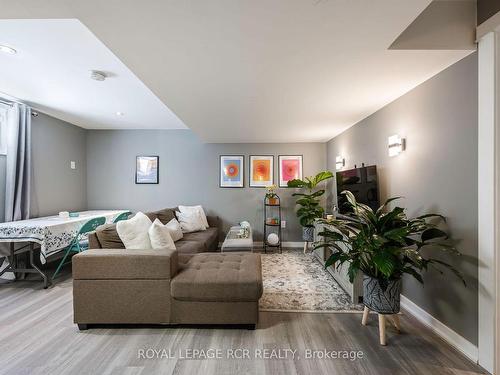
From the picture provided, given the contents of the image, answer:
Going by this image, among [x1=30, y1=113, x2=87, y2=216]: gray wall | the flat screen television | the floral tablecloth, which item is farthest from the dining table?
the flat screen television

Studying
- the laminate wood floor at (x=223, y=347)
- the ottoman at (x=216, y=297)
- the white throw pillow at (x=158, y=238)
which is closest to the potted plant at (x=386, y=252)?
the laminate wood floor at (x=223, y=347)

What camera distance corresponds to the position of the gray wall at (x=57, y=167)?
11.9ft

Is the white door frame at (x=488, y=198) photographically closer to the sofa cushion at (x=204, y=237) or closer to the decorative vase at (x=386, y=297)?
the decorative vase at (x=386, y=297)

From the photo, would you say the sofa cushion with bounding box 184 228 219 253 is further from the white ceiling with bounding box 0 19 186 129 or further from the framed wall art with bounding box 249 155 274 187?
the white ceiling with bounding box 0 19 186 129

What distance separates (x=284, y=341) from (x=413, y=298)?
4.52ft

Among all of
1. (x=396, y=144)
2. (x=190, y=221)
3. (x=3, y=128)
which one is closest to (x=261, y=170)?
(x=190, y=221)

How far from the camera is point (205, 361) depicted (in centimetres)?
158

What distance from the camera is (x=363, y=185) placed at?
2842 mm

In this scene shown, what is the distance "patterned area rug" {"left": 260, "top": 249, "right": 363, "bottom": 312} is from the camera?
2307 millimetres

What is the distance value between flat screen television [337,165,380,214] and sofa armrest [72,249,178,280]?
7.60 ft

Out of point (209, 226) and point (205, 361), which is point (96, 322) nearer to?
point (205, 361)

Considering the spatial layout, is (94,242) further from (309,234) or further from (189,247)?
(309,234)

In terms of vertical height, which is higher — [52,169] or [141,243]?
[52,169]

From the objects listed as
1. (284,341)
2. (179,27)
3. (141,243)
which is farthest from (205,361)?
(179,27)
